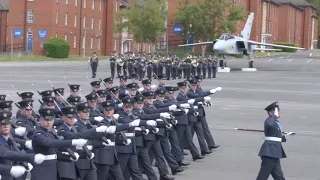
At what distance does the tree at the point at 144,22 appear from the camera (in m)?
83.2

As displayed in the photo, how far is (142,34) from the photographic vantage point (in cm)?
8288

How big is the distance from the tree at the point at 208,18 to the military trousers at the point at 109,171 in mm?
67880

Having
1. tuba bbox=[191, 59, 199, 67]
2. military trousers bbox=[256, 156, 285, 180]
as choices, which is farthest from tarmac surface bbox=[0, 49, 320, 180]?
tuba bbox=[191, 59, 199, 67]

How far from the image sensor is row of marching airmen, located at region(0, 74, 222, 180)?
947 cm

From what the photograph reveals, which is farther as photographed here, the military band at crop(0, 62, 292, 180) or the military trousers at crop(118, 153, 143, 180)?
the military trousers at crop(118, 153, 143, 180)


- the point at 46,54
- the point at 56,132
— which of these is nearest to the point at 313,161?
the point at 56,132

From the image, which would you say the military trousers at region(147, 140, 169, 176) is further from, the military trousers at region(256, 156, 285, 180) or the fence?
the fence

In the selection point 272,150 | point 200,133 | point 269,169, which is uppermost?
point 272,150

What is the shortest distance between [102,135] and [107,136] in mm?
1066

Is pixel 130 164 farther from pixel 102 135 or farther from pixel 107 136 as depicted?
pixel 102 135

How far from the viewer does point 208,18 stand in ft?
260

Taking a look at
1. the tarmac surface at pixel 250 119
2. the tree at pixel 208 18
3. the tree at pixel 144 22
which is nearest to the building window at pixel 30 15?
the tree at pixel 144 22

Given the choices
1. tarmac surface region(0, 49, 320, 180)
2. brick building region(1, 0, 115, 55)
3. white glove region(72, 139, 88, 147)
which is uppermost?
brick building region(1, 0, 115, 55)

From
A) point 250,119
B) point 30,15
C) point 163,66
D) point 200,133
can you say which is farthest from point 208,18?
point 200,133
